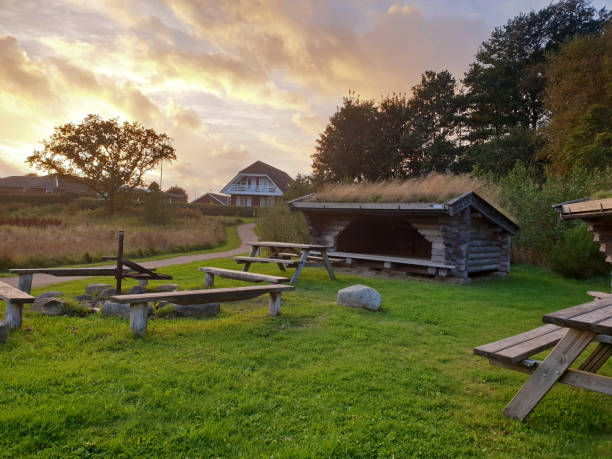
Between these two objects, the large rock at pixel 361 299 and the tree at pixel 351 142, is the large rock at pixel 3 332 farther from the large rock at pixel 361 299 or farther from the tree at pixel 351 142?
the tree at pixel 351 142

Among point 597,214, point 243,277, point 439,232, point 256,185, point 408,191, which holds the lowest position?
point 243,277

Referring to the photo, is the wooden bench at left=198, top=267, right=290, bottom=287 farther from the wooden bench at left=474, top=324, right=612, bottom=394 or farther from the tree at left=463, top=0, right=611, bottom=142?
the tree at left=463, top=0, right=611, bottom=142

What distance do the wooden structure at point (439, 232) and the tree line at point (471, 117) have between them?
16031 millimetres

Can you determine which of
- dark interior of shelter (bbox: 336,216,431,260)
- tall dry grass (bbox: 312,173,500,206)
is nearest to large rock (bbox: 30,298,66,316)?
tall dry grass (bbox: 312,173,500,206)

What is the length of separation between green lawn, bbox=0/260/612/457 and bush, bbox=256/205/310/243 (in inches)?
439

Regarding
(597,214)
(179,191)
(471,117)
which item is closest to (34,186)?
(179,191)

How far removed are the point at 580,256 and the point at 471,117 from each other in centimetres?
2366

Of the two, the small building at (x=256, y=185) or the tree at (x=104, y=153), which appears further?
the small building at (x=256, y=185)

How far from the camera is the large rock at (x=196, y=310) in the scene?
21.0 ft

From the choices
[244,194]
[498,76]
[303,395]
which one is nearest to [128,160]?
[244,194]

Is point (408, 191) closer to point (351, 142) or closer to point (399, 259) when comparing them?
point (399, 259)

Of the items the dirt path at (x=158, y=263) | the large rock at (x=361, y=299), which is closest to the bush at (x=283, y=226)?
the dirt path at (x=158, y=263)

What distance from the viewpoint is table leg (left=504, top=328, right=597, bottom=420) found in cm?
309

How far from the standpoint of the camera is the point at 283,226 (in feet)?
58.6
